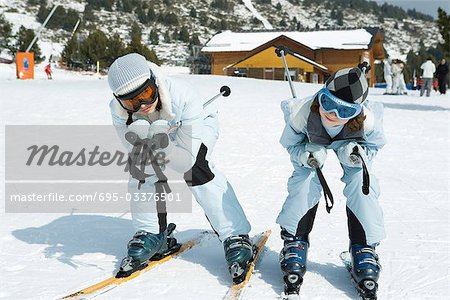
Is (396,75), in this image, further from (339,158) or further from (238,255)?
(238,255)

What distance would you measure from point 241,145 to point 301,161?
18.9 ft

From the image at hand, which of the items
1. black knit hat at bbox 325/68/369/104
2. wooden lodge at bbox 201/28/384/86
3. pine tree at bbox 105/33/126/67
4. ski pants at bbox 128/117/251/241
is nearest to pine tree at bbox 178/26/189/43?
pine tree at bbox 105/33/126/67

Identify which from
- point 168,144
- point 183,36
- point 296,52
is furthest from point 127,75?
point 183,36

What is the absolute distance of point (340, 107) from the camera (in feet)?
9.61

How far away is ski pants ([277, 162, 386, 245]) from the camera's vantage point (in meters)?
3.11

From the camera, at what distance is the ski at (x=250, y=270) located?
9.82 feet

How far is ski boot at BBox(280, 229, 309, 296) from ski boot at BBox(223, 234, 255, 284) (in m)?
0.24

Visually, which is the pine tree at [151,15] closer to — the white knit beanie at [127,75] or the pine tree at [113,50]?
the pine tree at [113,50]

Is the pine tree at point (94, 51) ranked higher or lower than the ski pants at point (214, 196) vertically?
lower

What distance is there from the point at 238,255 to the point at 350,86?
1.28m

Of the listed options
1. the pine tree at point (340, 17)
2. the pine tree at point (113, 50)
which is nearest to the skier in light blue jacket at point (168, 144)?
the pine tree at point (113, 50)

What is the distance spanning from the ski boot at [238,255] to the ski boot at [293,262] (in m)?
0.24

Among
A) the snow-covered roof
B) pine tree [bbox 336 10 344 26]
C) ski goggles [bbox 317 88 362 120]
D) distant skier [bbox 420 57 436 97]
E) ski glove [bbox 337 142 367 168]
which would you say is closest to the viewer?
ski goggles [bbox 317 88 362 120]

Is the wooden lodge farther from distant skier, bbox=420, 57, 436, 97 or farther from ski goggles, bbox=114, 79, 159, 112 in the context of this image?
ski goggles, bbox=114, 79, 159, 112
